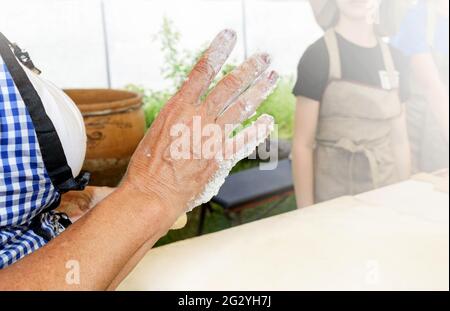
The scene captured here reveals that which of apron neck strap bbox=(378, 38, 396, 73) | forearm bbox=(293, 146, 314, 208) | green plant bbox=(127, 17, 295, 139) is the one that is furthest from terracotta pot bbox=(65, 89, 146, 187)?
apron neck strap bbox=(378, 38, 396, 73)

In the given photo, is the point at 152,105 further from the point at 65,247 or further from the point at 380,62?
the point at 65,247

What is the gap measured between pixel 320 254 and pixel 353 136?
26.3 inches

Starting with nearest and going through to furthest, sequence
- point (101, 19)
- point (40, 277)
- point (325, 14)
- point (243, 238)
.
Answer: point (40, 277) → point (243, 238) → point (325, 14) → point (101, 19)

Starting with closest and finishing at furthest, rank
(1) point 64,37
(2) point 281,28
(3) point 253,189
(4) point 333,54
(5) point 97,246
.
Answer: (5) point 97,246 < (4) point 333,54 < (3) point 253,189 < (1) point 64,37 < (2) point 281,28

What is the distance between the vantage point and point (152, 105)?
4059 millimetres

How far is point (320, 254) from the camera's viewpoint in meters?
1.45

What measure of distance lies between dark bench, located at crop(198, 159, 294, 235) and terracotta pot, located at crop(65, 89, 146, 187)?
518 millimetres

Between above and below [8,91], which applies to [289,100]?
below

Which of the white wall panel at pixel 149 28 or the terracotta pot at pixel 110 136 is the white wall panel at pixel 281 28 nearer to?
the white wall panel at pixel 149 28

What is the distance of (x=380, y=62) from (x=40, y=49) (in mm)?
2036

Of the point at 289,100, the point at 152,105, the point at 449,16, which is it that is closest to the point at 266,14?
the point at 289,100

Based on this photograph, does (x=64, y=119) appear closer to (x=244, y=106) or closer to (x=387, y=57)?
(x=244, y=106)

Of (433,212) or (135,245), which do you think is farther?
(433,212)

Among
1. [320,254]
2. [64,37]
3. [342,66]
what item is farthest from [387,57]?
[64,37]
